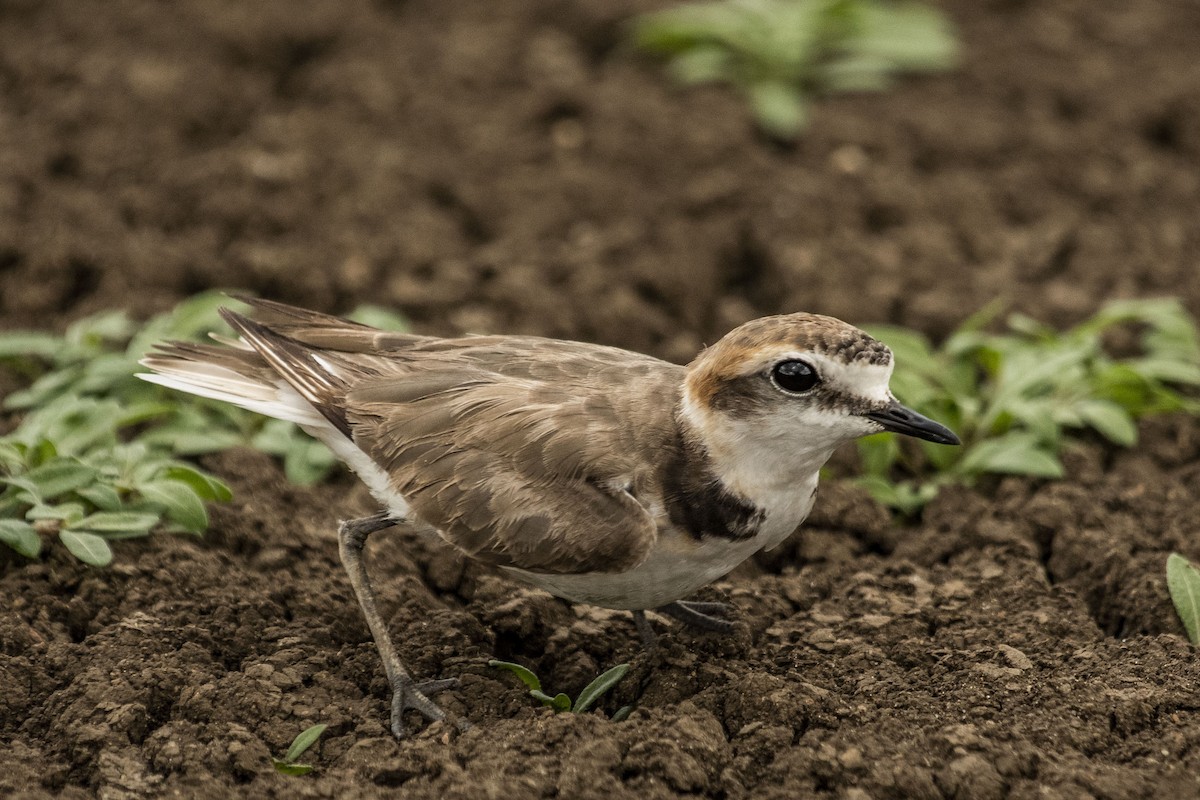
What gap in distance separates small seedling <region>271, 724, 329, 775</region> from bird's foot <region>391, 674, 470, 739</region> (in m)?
0.25

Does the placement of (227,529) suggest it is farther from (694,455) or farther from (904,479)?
(904,479)

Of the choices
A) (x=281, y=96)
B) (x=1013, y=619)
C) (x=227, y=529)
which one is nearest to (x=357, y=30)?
(x=281, y=96)

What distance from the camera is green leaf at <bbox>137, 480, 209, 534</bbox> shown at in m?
5.70

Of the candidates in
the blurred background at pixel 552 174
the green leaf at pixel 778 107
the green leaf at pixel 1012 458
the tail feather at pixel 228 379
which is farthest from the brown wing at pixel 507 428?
the green leaf at pixel 778 107

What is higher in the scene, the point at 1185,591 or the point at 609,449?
the point at 609,449

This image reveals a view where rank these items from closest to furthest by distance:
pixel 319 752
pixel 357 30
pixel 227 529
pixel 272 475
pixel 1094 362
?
pixel 319 752 < pixel 227 529 < pixel 272 475 < pixel 1094 362 < pixel 357 30

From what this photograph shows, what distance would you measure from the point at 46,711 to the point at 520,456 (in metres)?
1.82

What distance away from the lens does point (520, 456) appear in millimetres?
5082

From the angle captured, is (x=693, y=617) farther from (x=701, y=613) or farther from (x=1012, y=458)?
(x=1012, y=458)

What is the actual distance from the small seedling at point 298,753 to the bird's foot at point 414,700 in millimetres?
246

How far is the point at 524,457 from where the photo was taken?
5.07 meters

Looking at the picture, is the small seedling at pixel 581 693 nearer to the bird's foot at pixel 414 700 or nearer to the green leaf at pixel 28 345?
the bird's foot at pixel 414 700

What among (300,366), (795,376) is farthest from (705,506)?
(300,366)

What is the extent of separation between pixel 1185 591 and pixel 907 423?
4.51 ft
